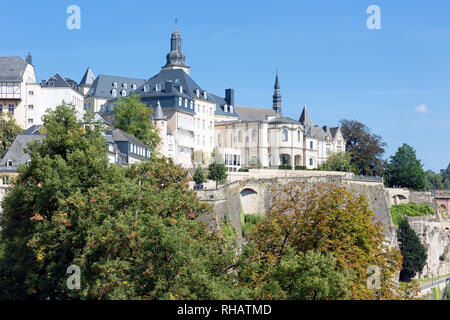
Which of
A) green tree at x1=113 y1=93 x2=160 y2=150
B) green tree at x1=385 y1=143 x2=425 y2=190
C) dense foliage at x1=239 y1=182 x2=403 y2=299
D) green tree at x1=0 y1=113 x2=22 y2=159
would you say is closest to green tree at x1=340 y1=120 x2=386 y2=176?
green tree at x1=385 y1=143 x2=425 y2=190

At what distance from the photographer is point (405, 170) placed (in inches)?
3996

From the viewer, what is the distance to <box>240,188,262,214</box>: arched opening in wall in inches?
2623

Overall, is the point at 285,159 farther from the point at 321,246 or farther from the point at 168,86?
the point at 321,246

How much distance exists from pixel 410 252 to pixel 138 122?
35.5 metres

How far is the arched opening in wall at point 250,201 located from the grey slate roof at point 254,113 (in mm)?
47371

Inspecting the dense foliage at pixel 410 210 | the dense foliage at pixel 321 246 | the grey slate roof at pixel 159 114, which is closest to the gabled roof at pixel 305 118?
the dense foliage at pixel 410 210

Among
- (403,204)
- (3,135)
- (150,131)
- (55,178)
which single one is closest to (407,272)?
(403,204)

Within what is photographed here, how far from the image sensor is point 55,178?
33656 mm

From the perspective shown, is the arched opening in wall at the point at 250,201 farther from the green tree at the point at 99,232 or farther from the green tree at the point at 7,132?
the green tree at the point at 99,232

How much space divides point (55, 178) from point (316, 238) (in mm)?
13672

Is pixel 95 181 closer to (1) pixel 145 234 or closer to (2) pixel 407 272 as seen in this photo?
(1) pixel 145 234

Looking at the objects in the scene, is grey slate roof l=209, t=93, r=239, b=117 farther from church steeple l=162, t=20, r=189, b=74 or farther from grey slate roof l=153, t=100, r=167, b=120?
grey slate roof l=153, t=100, r=167, b=120

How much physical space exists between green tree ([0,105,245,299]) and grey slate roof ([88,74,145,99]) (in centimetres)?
7089

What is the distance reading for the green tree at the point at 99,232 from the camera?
26.9 metres
